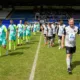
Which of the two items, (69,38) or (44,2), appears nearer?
(69,38)

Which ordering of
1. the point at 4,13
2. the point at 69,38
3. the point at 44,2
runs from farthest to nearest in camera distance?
the point at 4,13, the point at 44,2, the point at 69,38

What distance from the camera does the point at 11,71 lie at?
1077cm

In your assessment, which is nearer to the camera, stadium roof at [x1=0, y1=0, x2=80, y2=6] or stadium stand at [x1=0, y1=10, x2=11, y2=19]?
stadium roof at [x1=0, y1=0, x2=80, y2=6]

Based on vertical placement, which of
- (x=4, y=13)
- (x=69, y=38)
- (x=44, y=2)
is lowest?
(x=4, y=13)

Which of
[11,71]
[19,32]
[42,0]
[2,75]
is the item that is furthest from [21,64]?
[42,0]

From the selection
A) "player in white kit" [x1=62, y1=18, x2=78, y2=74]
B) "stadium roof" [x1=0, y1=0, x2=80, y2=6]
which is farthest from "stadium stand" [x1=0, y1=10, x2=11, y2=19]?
"player in white kit" [x1=62, y1=18, x2=78, y2=74]

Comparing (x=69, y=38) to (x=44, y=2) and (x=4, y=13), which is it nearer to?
(x=44, y=2)

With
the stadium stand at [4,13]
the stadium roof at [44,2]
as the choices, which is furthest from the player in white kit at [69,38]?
the stadium stand at [4,13]

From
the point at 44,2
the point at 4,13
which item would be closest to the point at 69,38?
the point at 44,2

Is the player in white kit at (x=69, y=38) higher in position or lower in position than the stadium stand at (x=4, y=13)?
higher

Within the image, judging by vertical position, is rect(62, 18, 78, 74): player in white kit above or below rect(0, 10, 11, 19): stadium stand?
above

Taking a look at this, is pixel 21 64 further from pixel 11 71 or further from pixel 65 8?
pixel 65 8

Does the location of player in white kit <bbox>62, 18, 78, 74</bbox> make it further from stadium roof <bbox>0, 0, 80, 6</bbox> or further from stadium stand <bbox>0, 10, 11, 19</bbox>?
stadium stand <bbox>0, 10, 11, 19</bbox>

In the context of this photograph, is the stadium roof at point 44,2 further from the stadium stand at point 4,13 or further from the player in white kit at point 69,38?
the player in white kit at point 69,38
